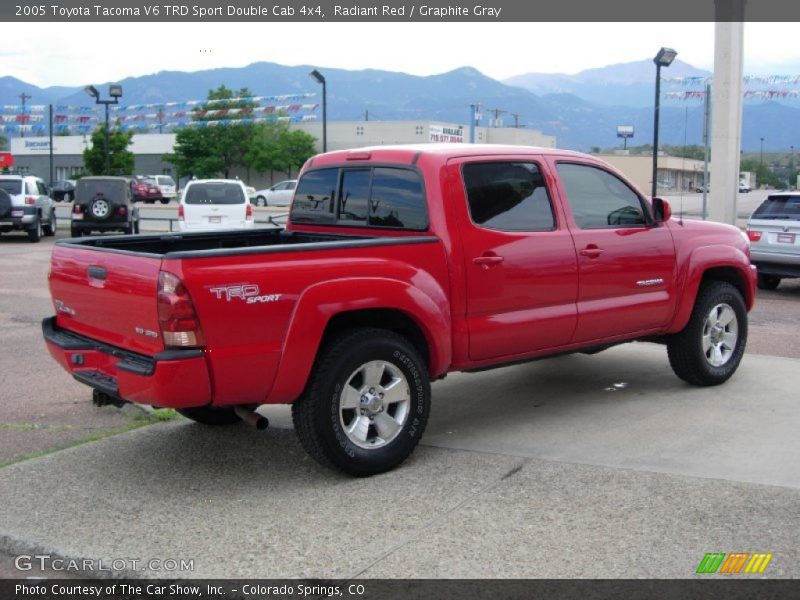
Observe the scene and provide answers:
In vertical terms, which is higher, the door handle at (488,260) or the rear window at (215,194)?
the rear window at (215,194)

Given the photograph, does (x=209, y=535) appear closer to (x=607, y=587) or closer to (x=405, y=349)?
(x=405, y=349)

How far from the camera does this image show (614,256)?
6758mm

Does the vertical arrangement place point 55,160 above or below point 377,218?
above

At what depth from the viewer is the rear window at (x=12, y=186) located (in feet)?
82.6

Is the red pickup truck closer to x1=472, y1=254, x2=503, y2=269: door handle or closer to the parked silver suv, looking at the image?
x1=472, y1=254, x2=503, y2=269: door handle

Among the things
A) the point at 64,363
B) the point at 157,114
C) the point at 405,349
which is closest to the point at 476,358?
the point at 405,349

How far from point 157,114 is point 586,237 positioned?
270 feet

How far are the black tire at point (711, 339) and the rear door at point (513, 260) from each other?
1484mm

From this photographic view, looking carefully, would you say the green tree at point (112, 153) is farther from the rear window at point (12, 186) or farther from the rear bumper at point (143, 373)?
the rear bumper at point (143, 373)

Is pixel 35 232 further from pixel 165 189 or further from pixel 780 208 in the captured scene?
pixel 165 189

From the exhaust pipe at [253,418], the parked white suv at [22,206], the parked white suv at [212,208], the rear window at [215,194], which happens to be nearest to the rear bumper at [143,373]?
the exhaust pipe at [253,418]

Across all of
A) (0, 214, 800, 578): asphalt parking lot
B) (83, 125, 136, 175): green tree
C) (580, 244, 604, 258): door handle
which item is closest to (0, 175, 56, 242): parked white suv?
(0, 214, 800, 578): asphalt parking lot

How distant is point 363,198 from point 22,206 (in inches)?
819

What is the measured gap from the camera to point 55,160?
313 ft
